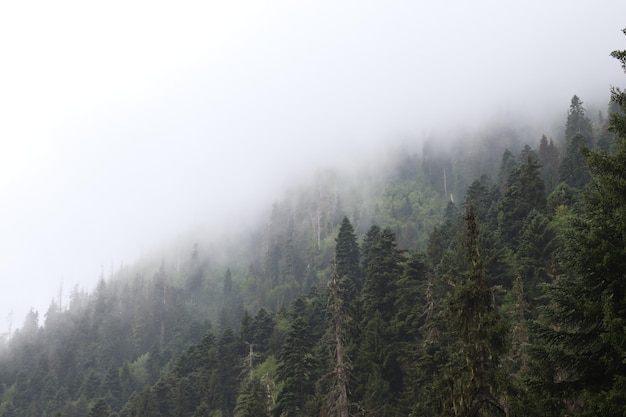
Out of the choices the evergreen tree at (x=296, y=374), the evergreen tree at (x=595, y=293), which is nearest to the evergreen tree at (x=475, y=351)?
the evergreen tree at (x=595, y=293)

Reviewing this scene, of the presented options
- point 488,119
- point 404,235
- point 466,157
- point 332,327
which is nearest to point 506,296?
point 332,327

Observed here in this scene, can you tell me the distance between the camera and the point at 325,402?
3559 cm

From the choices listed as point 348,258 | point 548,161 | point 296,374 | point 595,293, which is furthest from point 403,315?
point 548,161

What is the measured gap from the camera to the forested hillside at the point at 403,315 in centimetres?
1517

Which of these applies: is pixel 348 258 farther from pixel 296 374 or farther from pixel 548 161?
pixel 548 161

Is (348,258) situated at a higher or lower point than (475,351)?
lower

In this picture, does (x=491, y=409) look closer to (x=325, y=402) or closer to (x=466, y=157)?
(x=325, y=402)

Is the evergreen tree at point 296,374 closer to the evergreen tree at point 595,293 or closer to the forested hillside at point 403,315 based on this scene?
the forested hillside at point 403,315

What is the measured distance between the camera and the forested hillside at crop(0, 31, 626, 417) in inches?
597

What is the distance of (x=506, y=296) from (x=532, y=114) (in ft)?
493

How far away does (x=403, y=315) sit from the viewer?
45406mm

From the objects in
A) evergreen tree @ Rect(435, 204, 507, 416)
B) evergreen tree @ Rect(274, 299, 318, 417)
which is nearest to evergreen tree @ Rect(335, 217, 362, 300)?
evergreen tree @ Rect(274, 299, 318, 417)

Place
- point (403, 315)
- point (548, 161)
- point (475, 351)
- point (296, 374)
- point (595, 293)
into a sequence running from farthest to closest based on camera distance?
1. point (548, 161)
2. point (296, 374)
3. point (403, 315)
4. point (475, 351)
5. point (595, 293)

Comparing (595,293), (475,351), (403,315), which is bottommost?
(403,315)
